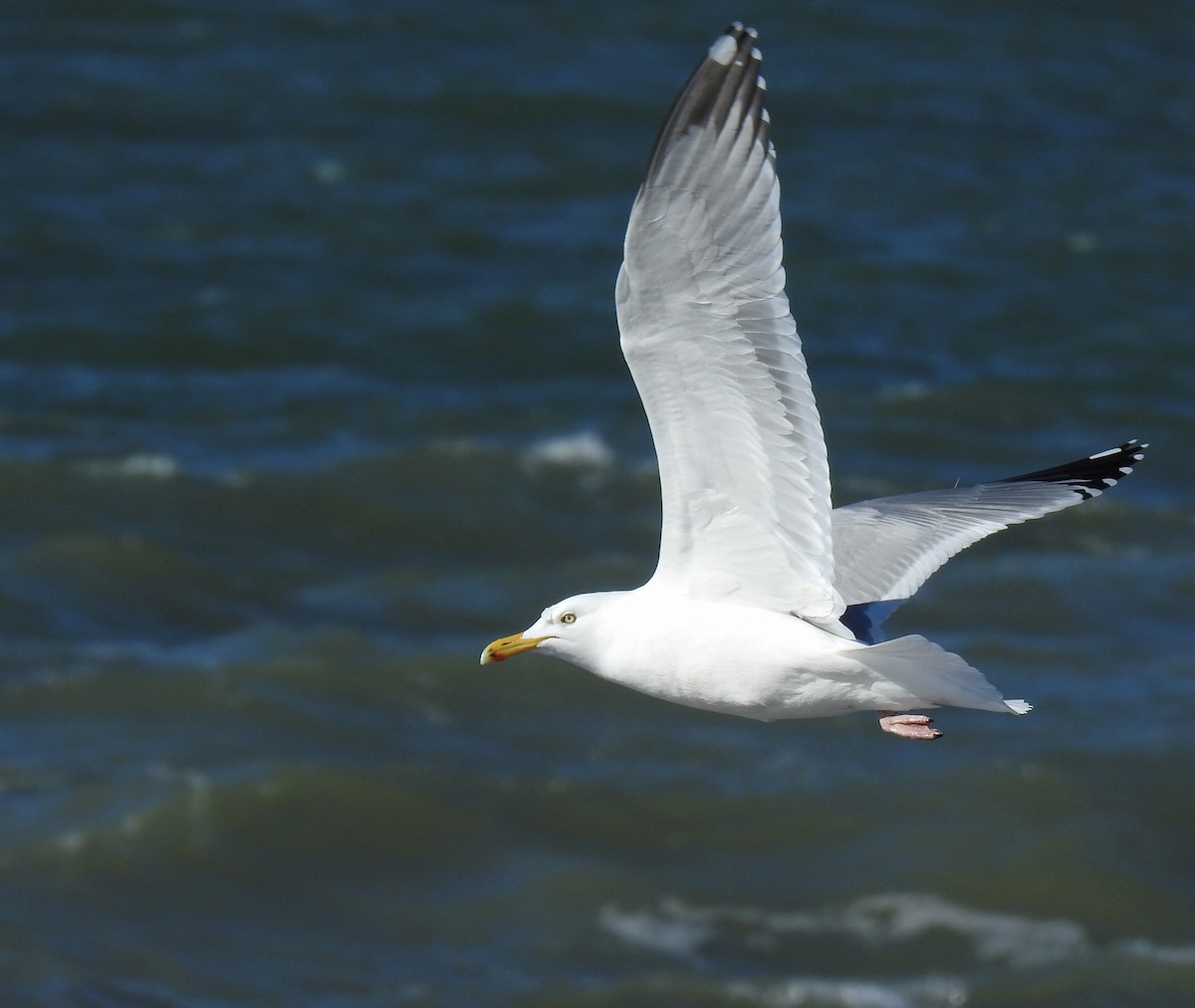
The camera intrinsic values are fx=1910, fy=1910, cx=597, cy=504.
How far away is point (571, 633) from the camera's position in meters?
6.47

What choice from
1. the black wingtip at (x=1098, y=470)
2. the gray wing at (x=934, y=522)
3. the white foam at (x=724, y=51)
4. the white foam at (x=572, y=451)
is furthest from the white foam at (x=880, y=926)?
the white foam at (x=724, y=51)

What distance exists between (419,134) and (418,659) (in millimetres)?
13058

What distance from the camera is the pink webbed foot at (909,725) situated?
6.66 meters

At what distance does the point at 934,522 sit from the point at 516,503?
394 inches

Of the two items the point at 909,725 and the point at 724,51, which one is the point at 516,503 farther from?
the point at 724,51

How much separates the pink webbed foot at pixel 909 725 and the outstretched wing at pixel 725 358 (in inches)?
22.0

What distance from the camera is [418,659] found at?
48.4 ft

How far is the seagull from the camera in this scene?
5508 mm

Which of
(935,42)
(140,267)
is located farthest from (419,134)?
(935,42)

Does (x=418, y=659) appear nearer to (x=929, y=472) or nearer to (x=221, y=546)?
(x=221, y=546)

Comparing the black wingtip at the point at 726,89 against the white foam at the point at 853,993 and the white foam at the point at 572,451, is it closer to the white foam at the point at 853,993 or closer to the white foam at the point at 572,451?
the white foam at the point at 853,993

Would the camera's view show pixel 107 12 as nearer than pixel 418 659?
No

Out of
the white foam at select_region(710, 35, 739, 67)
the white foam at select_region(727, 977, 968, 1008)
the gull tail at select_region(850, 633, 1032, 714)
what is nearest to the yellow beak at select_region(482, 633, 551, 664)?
the gull tail at select_region(850, 633, 1032, 714)

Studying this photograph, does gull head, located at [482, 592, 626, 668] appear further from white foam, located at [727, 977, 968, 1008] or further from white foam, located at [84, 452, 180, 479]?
white foam, located at [84, 452, 180, 479]
